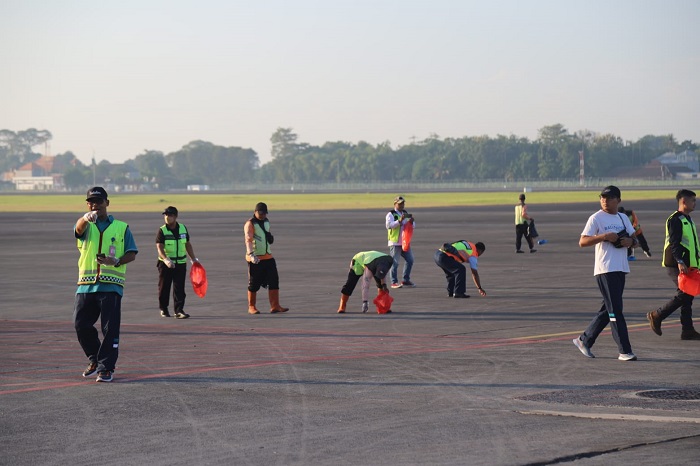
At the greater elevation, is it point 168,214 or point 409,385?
point 168,214

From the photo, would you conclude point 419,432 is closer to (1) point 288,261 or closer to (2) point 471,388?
(2) point 471,388

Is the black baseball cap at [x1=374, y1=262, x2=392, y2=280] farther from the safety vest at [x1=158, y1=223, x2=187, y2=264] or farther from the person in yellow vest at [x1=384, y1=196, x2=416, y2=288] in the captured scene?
the person in yellow vest at [x1=384, y1=196, x2=416, y2=288]

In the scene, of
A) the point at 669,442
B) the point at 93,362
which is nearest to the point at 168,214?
the point at 93,362

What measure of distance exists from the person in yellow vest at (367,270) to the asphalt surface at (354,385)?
0.42m

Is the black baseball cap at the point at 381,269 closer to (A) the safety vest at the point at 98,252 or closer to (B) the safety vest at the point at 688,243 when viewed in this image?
(B) the safety vest at the point at 688,243

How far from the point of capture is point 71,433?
887cm

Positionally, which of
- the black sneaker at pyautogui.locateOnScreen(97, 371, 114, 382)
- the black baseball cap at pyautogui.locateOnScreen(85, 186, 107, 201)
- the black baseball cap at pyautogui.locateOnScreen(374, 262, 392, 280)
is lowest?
the black sneaker at pyautogui.locateOnScreen(97, 371, 114, 382)

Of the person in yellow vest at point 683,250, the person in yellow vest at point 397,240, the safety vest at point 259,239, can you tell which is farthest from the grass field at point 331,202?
the person in yellow vest at point 683,250

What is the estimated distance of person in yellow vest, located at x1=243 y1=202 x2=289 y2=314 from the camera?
60.1 feet

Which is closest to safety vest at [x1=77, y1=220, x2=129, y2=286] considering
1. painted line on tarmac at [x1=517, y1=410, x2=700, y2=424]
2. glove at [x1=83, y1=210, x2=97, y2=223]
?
glove at [x1=83, y1=210, x2=97, y2=223]

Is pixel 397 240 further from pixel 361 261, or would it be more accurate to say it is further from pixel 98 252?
pixel 98 252

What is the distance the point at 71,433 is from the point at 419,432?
2.75 m

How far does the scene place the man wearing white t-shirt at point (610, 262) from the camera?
12578 millimetres

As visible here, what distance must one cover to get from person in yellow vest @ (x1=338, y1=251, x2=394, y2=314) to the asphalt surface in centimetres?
42
